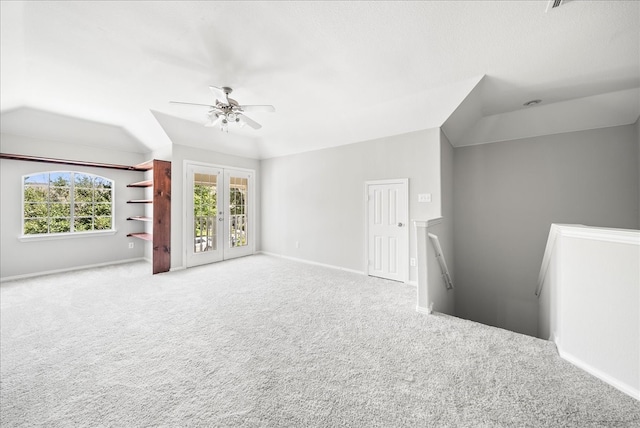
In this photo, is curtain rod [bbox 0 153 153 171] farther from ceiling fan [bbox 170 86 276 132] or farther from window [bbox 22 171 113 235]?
ceiling fan [bbox 170 86 276 132]

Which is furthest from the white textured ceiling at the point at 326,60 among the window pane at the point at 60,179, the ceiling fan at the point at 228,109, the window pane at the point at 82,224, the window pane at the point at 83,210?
the window pane at the point at 82,224

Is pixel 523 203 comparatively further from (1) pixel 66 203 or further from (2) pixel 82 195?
(1) pixel 66 203

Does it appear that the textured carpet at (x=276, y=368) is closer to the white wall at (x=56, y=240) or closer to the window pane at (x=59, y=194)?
the white wall at (x=56, y=240)

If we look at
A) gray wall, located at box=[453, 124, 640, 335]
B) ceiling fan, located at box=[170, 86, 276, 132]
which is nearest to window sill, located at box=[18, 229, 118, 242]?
ceiling fan, located at box=[170, 86, 276, 132]

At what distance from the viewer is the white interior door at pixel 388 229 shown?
13.6 ft

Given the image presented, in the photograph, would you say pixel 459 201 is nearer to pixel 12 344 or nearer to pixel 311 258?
pixel 311 258

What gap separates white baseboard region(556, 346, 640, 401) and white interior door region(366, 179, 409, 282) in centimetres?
215

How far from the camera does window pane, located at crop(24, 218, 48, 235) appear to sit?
4.37 metres

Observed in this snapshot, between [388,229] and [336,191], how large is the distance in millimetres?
1339

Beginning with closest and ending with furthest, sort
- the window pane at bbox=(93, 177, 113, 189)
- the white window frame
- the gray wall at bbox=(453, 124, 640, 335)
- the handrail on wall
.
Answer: the handrail on wall → the gray wall at bbox=(453, 124, 640, 335) → the white window frame → the window pane at bbox=(93, 177, 113, 189)

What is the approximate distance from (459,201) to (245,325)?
4355mm

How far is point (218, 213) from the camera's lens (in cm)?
546

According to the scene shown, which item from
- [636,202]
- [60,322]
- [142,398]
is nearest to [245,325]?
[142,398]

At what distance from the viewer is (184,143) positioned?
191 inches
